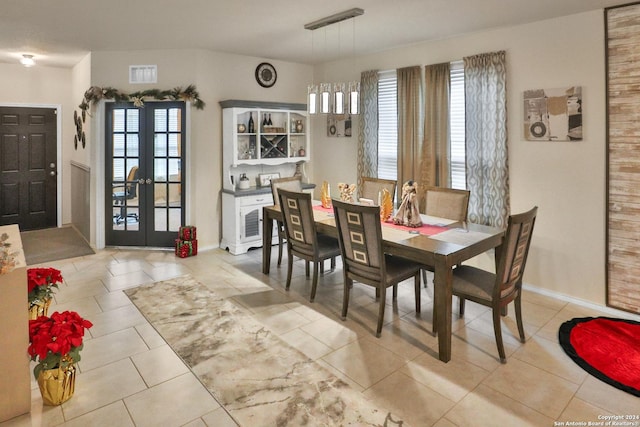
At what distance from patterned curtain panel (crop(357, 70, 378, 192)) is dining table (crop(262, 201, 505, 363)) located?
1.70 m

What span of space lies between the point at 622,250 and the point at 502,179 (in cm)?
121

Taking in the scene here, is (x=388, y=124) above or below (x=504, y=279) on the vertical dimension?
above

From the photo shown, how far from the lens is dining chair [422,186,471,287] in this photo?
13.0 ft

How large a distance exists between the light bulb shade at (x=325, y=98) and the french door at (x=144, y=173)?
244 centimetres

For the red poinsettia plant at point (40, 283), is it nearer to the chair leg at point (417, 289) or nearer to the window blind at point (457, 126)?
the chair leg at point (417, 289)

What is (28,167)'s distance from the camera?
6.50 meters

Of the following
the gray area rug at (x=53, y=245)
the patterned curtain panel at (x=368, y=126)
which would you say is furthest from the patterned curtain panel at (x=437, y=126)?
the gray area rug at (x=53, y=245)

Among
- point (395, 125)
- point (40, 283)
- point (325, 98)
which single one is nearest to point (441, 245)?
point (325, 98)

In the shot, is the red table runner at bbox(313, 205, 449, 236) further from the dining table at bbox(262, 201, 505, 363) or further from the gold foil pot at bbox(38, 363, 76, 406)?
the gold foil pot at bbox(38, 363, 76, 406)

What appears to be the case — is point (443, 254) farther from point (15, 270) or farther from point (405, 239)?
point (15, 270)

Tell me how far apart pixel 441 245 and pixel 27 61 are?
20.0 feet

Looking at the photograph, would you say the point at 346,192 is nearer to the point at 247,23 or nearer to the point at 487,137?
the point at 487,137

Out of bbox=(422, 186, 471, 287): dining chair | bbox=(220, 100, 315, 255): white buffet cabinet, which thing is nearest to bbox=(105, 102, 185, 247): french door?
bbox=(220, 100, 315, 255): white buffet cabinet

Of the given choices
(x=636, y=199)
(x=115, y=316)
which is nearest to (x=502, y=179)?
(x=636, y=199)
